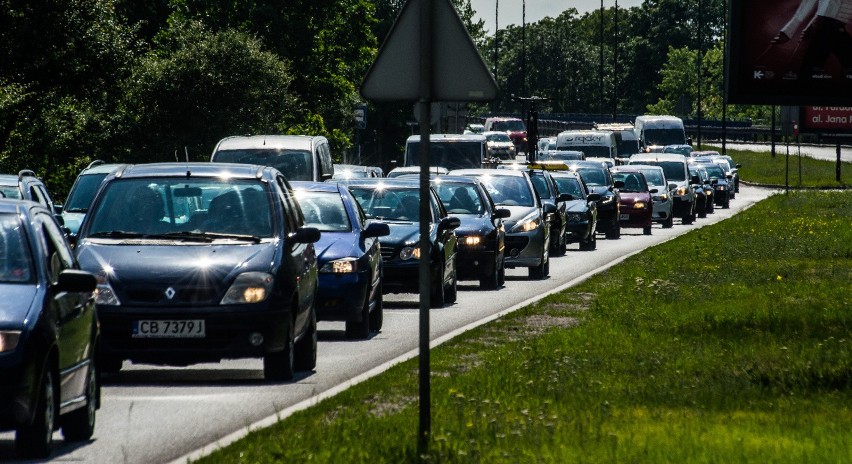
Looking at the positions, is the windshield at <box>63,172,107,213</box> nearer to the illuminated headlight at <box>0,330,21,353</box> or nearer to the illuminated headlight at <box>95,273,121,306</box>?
the illuminated headlight at <box>95,273,121,306</box>

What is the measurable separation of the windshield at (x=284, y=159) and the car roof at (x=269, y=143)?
7cm

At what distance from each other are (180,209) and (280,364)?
60.3 inches

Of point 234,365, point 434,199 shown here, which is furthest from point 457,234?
point 234,365

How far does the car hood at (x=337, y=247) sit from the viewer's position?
17.8 meters

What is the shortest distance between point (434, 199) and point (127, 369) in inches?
354

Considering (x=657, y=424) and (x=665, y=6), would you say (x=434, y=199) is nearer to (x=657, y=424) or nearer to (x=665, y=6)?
(x=657, y=424)

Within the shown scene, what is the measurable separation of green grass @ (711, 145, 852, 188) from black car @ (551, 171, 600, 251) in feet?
180

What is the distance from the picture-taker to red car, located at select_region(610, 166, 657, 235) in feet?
157

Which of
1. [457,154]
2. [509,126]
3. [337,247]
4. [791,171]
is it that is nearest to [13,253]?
[337,247]

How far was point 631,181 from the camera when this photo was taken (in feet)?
162

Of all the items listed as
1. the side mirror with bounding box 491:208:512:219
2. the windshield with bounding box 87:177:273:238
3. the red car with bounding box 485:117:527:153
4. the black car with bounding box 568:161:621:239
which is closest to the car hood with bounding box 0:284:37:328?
the windshield with bounding box 87:177:273:238

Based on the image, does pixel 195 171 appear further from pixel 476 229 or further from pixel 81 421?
pixel 476 229

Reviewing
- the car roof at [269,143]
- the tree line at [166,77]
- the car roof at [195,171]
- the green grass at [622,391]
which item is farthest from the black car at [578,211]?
the car roof at [195,171]

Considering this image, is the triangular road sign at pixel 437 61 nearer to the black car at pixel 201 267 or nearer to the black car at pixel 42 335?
the black car at pixel 42 335
